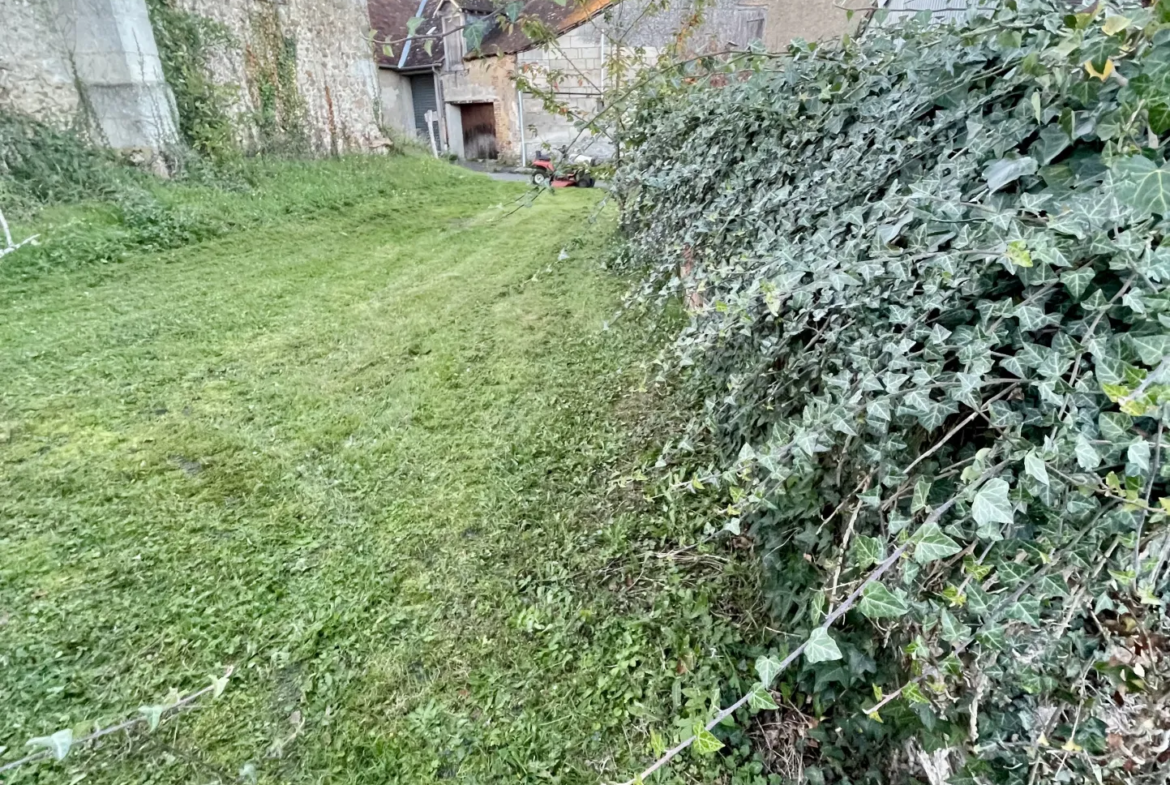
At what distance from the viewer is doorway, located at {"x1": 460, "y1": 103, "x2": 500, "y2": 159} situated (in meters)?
15.9

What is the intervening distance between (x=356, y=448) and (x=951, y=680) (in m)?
2.30

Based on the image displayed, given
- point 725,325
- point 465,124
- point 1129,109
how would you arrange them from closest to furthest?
point 1129,109 < point 725,325 < point 465,124

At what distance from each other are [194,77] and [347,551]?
7.74 metres

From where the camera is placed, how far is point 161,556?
201cm

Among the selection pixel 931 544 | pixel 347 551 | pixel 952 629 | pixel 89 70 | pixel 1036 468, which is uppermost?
pixel 89 70

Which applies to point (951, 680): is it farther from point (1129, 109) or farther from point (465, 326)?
point (465, 326)

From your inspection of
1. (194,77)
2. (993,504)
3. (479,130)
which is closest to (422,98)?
(479,130)

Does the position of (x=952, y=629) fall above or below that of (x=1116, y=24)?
below

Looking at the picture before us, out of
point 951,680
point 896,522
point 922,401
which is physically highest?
point 922,401

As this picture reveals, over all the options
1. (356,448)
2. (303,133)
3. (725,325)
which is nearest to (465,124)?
(303,133)

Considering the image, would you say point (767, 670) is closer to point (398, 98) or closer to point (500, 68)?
point (500, 68)

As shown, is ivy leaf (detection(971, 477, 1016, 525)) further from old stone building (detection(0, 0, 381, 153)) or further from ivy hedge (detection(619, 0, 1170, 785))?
old stone building (detection(0, 0, 381, 153))

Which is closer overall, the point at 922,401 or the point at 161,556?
the point at 922,401

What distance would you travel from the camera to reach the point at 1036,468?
0.76 metres
